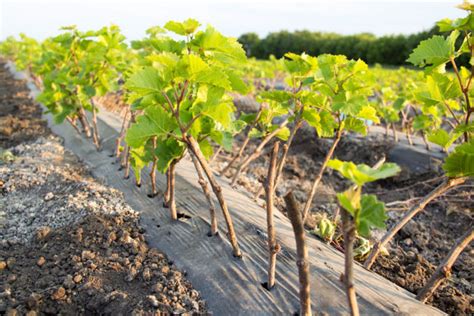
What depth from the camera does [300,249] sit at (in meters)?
1.61

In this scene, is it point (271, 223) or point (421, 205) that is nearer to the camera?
point (271, 223)

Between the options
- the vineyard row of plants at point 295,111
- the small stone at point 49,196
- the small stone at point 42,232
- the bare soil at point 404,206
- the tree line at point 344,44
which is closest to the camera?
the vineyard row of plants at point 295,111

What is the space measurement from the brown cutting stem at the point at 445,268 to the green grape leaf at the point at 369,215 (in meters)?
0.85

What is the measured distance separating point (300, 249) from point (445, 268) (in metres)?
0.80

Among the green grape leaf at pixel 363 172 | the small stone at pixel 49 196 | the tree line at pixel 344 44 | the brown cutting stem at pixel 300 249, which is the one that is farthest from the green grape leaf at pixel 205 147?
the tree line at pixel 344 44

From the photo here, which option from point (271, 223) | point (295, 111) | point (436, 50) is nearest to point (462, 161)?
point (436, 50)

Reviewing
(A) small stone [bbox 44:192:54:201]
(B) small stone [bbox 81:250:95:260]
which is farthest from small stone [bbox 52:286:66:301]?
(A) small stone [bbox 44:192:54:201]

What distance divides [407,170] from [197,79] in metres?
4.09

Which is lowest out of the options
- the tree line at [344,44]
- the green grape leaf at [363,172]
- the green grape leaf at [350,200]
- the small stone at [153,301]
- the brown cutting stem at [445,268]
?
the tree line at [344,44]

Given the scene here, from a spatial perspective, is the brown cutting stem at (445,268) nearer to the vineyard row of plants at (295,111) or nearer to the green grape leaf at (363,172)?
the vineyard row of plants at (295,111)

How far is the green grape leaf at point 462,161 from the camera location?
68.9 inches

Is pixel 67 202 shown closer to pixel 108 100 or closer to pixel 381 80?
pixel 108 100

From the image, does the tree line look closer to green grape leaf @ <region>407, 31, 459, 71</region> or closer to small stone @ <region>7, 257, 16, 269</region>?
green grape leaf @ <region>407, 31, 459, 71</region>

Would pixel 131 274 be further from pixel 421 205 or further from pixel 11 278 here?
pixel 421 205
